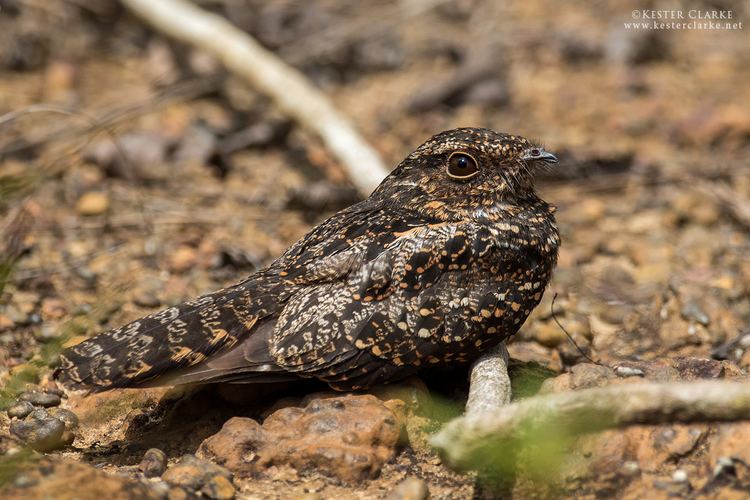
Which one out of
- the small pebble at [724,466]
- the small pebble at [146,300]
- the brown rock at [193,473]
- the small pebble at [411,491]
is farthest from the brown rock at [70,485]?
the small pebble at [146,300]

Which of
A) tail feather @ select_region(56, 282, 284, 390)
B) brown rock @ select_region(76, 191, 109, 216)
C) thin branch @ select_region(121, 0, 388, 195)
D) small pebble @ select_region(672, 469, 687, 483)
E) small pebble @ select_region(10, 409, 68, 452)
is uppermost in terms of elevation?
thin branch @ select_region(121, 0, 388, 195)

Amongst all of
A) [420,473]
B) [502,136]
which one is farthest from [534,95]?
[420,473]

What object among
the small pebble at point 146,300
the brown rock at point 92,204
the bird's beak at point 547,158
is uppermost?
the brown rock at point 92,204

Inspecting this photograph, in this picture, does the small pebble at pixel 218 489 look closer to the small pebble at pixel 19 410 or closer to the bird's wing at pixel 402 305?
the bird's wing at pixel 402 305

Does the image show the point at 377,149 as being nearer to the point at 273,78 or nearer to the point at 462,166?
the point at 273,78

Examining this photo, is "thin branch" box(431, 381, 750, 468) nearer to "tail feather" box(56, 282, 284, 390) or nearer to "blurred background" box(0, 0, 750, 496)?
"blurred background" box(0, 0, 750, 496)

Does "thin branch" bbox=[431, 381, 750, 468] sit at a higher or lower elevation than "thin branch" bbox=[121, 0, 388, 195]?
lower

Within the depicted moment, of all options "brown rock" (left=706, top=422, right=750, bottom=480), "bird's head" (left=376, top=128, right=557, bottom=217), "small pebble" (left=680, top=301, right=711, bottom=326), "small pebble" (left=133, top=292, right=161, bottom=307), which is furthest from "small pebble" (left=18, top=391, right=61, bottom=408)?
"small pebble" (left=680, top=301, right=711, bottom=326)
